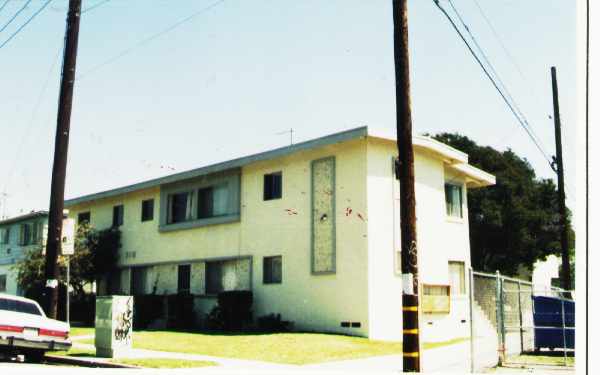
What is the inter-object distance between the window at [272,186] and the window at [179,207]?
15.4 feet

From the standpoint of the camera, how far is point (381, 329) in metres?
20.4

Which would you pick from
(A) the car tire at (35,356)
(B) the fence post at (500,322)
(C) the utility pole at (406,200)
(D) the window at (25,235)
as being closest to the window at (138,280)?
(D) the window at (25,235)

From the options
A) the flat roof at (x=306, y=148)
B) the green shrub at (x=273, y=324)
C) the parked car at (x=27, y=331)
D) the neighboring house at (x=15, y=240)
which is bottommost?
the green shrub at (x=273, y=324)

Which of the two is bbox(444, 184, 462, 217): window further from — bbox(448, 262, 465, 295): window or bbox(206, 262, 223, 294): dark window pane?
bbox(206, 262, 223, 294): dark window pane

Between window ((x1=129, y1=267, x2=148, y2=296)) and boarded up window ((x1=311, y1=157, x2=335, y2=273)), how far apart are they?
10.7 m

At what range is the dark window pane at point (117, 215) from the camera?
31.8 meters

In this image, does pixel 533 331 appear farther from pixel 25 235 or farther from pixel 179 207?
pixel 25 235

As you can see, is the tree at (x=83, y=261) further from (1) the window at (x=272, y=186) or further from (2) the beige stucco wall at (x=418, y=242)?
(2) the beige stucco wall at (x=418, y=242)

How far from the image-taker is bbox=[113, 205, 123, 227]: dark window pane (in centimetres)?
3178

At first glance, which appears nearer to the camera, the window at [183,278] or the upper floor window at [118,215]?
the window at [183,278]

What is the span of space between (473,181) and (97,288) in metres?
18.6

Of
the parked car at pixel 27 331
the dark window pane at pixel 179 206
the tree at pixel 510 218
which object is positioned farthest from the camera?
the tree at pixel 510 218

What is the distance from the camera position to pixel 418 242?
762 inches

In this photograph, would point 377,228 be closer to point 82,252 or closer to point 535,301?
point 535,301
